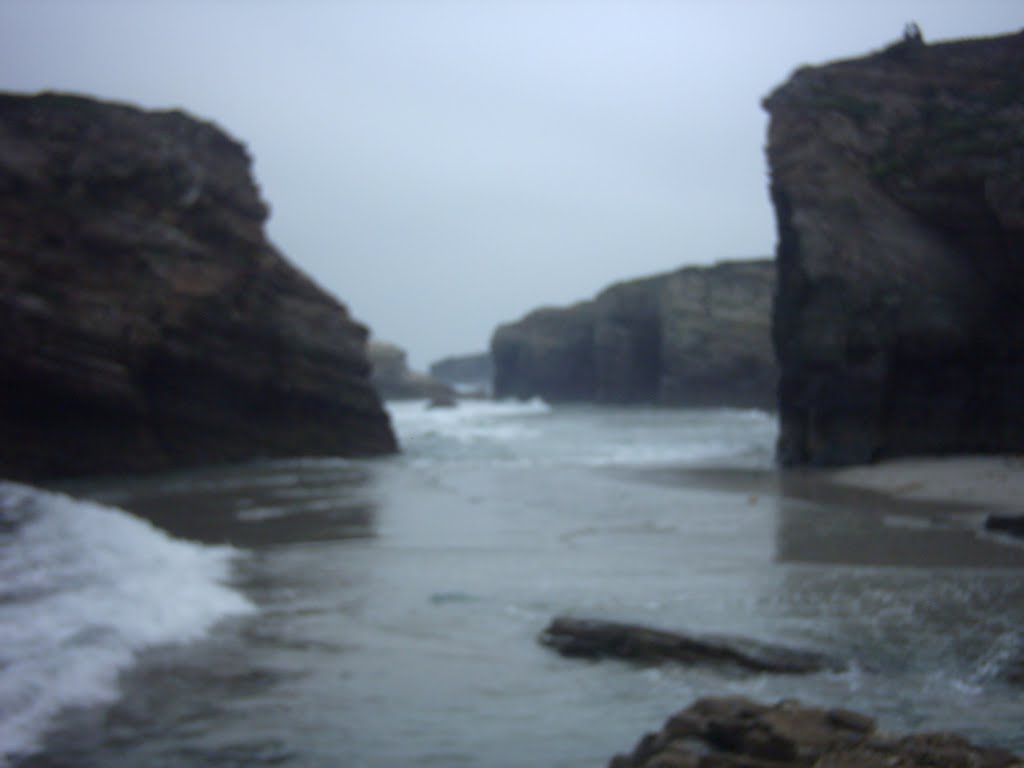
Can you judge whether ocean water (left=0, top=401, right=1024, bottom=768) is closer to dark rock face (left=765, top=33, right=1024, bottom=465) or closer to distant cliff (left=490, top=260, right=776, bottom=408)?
dark rock face (left=765, top=33, right=1024, bottom=465)

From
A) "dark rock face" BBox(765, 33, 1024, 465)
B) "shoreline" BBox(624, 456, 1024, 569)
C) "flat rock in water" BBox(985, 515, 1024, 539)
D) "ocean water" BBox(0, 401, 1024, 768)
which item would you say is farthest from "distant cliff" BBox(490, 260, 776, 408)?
"flat rock in water" BBox(985, 515, 1024, 539)

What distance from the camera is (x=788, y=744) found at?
8.79ft

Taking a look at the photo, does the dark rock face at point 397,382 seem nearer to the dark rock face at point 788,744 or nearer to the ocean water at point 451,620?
the ocean water at point 451,620

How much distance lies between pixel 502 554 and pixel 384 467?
31.1 feet

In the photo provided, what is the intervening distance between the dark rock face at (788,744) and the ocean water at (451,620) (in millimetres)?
536

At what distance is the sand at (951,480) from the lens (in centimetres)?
969

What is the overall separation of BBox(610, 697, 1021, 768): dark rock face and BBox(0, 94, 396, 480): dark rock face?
43.9ft

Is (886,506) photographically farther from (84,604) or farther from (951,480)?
(84,604)

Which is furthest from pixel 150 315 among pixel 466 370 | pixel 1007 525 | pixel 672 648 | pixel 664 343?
pixel 466 370

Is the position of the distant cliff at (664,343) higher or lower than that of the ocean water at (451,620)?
higher

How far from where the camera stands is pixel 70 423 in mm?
14773

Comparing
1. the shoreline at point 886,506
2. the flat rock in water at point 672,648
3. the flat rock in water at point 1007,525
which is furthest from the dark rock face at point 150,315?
the flat rock in water at point 1007,525

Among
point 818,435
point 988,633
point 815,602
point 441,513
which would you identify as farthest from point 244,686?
point 818,435

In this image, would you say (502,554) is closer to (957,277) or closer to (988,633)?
(988,633)
